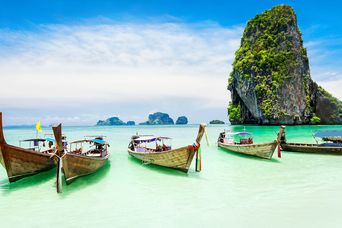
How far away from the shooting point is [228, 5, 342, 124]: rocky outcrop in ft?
191

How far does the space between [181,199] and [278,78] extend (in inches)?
2269

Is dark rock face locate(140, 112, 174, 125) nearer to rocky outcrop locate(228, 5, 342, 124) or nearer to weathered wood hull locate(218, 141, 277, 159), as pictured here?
rocky outcrop locate(228, 5, 342, 124)

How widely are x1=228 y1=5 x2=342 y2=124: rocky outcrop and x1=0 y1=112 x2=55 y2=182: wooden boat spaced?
55273 mm

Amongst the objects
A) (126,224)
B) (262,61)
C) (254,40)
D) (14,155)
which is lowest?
(126,224)

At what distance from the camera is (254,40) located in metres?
65.8

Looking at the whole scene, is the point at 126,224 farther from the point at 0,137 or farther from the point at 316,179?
the point at 316,179

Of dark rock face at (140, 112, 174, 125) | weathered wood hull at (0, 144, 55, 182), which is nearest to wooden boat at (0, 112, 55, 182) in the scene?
weathered wood hull at (0, 144, 55, 182)

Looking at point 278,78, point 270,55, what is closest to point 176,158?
point 278,78

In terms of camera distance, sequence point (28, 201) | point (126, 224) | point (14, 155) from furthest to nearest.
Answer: point (14, 155) < point (28, 201) < point (126, 224)

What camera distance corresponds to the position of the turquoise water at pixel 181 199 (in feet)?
22.0

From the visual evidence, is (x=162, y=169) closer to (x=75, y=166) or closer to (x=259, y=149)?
(x=75, y=166)

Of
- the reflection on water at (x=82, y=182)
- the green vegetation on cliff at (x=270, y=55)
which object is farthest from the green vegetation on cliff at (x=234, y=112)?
the reflection on water at (x=82, y=182)

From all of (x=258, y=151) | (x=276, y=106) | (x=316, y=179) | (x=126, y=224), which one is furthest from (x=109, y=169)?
(x=276, y=106)

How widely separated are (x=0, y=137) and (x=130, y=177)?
19.1 feet
